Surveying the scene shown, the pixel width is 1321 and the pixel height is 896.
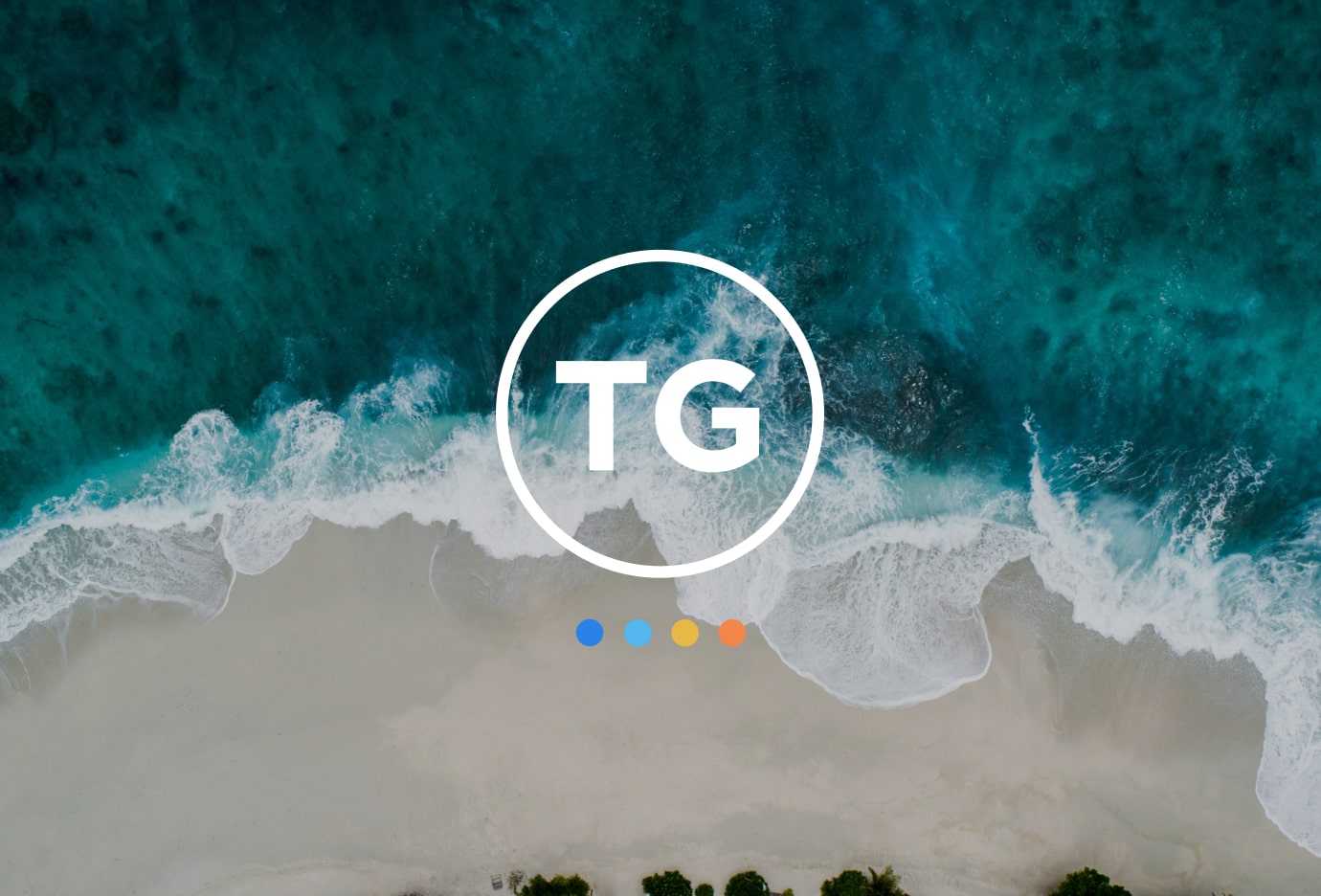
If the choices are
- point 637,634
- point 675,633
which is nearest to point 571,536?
point 637,634

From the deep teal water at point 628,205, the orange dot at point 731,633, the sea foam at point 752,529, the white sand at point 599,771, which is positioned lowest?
the white sand at point 599,771

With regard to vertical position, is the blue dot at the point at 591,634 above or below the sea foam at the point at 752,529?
below

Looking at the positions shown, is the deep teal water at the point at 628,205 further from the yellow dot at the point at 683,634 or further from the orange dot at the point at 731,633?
the yellow dot at the point at 683,634

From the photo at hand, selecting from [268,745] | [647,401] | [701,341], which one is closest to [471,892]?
[268,745]

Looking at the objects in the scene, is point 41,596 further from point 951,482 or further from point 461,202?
point 951,482

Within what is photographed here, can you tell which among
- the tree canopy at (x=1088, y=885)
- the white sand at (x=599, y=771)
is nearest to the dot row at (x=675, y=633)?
the white sand at (x=599, y=771)

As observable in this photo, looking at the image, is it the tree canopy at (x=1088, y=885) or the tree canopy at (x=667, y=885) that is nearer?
the tree canopy at (x=1088, y=885)

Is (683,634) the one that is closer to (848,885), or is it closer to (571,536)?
(571,536)

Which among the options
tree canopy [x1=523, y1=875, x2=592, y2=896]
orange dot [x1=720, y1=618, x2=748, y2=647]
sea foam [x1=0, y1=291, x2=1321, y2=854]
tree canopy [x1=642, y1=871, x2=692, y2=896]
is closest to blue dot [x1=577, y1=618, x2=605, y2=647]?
sea foam [x1=0, y1=291, x2=1321, y2=854]
